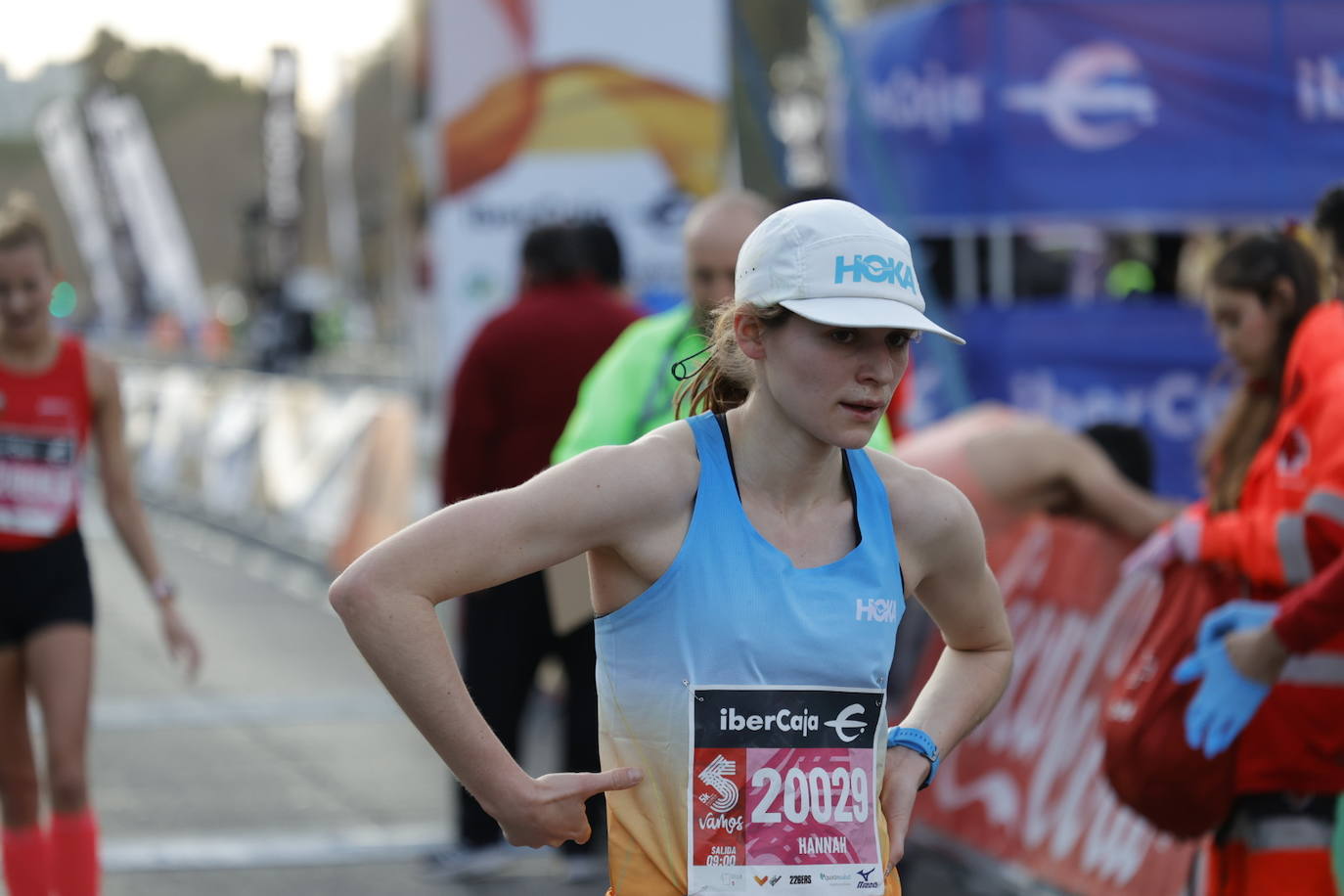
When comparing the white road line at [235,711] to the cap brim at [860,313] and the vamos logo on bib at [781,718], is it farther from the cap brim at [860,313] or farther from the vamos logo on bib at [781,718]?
the cap brim at [860,313]

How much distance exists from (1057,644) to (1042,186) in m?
4.87

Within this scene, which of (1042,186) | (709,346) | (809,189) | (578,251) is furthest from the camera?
(1042,186)

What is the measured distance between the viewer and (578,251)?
741cm

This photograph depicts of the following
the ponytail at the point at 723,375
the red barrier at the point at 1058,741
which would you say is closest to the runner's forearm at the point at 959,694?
the ponytail at the point at 723,375

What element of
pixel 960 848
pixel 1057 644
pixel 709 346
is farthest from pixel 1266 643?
pixel 960 848

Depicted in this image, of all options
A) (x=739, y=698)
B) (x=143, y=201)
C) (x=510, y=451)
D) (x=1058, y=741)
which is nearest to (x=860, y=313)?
(x=739, y=698)

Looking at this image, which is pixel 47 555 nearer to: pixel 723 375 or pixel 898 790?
pixel 723 375

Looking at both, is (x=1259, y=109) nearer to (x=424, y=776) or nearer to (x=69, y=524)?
(x=424, y=776)

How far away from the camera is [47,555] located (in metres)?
5.97

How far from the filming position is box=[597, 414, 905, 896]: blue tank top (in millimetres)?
2934

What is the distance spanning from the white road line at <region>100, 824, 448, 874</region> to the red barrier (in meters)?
2.03

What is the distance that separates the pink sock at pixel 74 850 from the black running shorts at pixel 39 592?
58cm

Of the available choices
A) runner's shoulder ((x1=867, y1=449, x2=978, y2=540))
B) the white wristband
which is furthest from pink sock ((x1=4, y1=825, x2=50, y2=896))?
runner's shoulder ((x1=867, y1=449, x2=978, y2=540))

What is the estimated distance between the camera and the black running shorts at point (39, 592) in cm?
585
